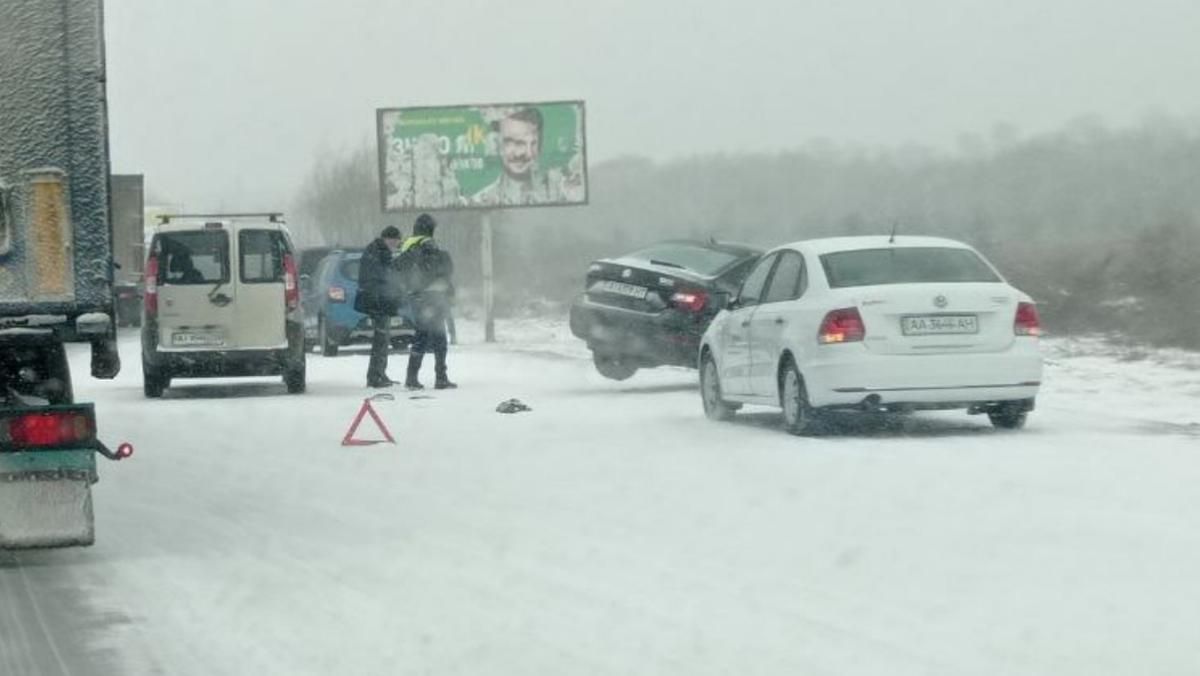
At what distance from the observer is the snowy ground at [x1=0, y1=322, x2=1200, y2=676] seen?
734cm

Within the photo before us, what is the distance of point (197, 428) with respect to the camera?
62.2 ft

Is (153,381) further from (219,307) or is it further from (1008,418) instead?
(1008,418)

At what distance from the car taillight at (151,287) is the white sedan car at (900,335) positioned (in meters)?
9.39

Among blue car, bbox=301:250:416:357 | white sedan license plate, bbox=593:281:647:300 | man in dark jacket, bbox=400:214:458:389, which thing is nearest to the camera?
white sedan license plate, bbox=593:281:647:300

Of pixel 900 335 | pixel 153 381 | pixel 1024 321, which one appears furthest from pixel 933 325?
pixel 153 381

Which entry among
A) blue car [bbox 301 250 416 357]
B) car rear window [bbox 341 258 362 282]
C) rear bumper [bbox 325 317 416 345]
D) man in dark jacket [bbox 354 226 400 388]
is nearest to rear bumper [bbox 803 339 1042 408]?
man in dark jacket [bbox 354 226 400 388]

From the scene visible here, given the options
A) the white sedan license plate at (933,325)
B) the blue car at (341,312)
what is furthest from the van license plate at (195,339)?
the white sedan license plate at (933,325)

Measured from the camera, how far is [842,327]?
15.2 m

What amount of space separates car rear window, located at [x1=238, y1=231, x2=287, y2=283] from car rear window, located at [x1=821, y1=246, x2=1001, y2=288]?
9587 mm

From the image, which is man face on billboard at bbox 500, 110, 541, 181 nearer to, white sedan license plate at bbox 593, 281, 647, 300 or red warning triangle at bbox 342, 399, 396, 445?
white sedan license plate at bbox 593, 281, 647, 300

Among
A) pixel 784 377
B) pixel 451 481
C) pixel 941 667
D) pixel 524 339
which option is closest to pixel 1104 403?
pixel 784 377

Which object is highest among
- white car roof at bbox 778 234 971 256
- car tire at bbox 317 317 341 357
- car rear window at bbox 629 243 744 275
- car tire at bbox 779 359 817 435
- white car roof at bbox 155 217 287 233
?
white car roof at bbox 155 217 287 233

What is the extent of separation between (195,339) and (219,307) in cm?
43

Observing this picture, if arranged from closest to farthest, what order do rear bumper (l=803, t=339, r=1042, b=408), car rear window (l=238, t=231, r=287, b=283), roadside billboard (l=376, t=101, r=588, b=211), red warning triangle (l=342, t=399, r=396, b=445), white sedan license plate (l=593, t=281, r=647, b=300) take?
rear bumper (l=803, t=339, r=1042, b=408) < red warning triangle (l=342, t=399, r=396, b=445) < white sedan license plate (l=593, t=281, r=647, b=300) < car rear window (l=238, t=231, r=287, b=283) < roadside billboard (l=376, t=101, r=588, b=211)
